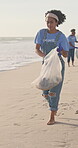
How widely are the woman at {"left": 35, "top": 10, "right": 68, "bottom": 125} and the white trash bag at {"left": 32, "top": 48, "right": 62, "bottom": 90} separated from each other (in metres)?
0.15

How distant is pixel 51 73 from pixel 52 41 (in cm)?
48

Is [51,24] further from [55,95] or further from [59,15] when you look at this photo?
[55,95]

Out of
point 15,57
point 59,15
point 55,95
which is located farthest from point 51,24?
point 15,57

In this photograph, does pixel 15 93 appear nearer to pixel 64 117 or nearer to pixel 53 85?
pixel 64 117

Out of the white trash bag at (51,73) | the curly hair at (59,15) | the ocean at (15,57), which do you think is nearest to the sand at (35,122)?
the white trash bag at (51,73)

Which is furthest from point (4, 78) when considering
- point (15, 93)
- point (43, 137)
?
point (43, 137)

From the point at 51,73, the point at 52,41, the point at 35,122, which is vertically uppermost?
the point at 52,41

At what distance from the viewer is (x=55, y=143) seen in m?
3.72

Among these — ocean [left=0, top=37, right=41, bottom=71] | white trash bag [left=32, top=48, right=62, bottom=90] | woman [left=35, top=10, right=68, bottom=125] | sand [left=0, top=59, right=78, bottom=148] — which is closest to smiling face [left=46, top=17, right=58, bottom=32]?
woman [left=35, top=10, right=68, bottom=125]

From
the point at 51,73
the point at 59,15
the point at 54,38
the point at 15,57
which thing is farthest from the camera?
the point at 15,57

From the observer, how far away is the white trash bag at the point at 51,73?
4.18 metres

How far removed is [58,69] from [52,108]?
2.10 ft

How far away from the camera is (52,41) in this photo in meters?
4.36

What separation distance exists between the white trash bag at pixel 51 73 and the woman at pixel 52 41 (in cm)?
15
